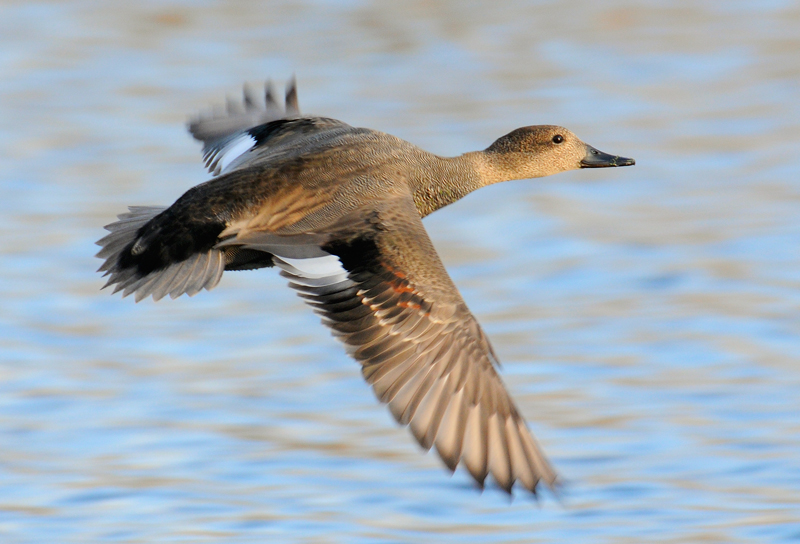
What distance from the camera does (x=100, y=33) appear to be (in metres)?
12.2

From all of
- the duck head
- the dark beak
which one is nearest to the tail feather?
the duck head

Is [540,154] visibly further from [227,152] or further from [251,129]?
[227,152]

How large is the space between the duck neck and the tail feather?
93 cm

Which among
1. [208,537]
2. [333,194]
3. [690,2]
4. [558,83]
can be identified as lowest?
[208,537]

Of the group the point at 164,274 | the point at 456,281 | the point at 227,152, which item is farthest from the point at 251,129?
the point at 456,281

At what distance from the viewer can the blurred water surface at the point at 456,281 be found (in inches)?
233

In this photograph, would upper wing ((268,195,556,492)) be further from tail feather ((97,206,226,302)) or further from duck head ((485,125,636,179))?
duck head ((485,125,636,179))

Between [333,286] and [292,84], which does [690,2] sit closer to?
[292,84]

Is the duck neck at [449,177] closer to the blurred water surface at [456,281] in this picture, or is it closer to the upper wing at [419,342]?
the upper wing at [419,342]

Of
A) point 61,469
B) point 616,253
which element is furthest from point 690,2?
point 61,469

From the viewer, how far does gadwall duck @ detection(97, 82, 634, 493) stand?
4727 mm

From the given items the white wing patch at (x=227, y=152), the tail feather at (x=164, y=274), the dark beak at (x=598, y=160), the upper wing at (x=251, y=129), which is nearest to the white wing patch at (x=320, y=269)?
the tail feather at (x=164, y=274)

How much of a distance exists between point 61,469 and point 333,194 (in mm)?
1880

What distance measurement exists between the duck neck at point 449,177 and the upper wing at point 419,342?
0.55 m
